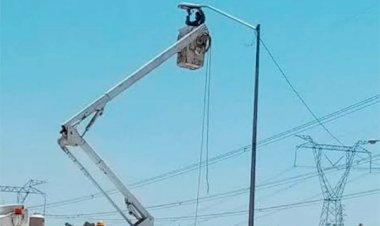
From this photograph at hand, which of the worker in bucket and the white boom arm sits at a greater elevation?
the worker in bucket

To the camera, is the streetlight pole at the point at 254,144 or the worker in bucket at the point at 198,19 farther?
the worker in bucket at the point at 198,19

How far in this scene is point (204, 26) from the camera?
50.5 ft

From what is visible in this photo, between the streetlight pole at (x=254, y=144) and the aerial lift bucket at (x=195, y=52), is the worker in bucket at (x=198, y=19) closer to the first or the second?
the aerial lift bucket at (x=195, y=52)

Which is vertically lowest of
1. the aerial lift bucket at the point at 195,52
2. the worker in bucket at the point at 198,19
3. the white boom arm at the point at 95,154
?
the white boom arm at the point at 95,154

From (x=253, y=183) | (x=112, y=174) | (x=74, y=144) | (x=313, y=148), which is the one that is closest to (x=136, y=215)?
(x=112, y=174)

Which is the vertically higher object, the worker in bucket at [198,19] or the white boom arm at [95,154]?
the worker in bucket at [198,19]

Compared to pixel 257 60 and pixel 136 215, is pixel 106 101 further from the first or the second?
pixel 257 60

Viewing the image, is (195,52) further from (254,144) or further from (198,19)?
(254,144)

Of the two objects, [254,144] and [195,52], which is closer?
[195,52]

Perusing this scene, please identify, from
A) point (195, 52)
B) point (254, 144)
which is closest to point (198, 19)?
point (195, 52)

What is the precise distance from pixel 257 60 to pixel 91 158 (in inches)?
186

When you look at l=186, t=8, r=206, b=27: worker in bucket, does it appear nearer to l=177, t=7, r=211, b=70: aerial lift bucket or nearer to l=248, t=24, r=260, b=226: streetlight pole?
l=177, t=7, r=211, b=70: aerial lift bucket

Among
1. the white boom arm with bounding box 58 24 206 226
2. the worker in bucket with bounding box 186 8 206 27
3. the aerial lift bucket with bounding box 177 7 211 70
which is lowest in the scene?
the white boom arm with bounding box 58 24 206 226

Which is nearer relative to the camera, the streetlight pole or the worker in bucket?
the streetlight pole
